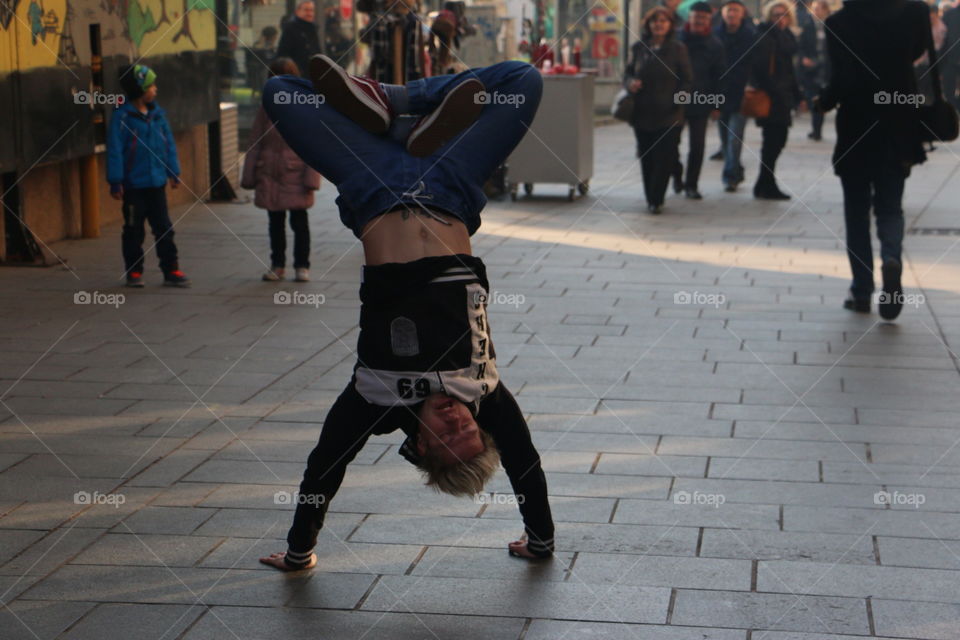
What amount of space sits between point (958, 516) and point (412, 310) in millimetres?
2185

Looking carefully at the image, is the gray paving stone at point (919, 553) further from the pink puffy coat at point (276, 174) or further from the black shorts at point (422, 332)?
the pink puffy coat at point (276, 174)

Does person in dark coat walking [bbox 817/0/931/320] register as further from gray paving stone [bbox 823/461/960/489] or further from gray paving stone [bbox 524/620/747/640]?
gray paving stone [bbox 524/620/747/640]

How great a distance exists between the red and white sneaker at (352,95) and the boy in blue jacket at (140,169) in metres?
5.71

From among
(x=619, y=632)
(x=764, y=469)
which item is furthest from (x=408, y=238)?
(x=764, y=469)

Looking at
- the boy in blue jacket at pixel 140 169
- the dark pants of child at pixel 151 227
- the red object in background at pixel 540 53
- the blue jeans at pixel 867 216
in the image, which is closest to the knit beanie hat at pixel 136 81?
the boy in blue jacket at pixel 140 169

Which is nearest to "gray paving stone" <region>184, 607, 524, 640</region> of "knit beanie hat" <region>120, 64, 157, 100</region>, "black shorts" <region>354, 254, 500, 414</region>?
"black shorts" <region>354, 254, 500, 414</region>

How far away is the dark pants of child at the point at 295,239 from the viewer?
10039mm

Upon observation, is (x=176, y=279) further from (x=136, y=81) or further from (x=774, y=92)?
(x=774, y=92)

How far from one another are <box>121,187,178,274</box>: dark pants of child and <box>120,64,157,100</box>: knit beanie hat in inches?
25.1

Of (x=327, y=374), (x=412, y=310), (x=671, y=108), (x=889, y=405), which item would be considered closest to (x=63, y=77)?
(x=327, y=374)

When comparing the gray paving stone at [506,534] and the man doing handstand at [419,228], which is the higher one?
the man doing handstand at [419,228]

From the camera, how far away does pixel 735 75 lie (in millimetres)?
15773

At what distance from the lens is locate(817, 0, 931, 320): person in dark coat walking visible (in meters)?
8.66

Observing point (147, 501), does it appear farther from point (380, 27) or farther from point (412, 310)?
point (380, 27)
